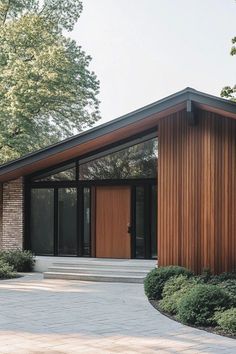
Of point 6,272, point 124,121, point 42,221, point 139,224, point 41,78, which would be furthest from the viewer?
point 41,78

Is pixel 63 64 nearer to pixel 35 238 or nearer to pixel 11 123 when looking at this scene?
pixel 11 123

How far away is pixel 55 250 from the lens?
17.4 metres

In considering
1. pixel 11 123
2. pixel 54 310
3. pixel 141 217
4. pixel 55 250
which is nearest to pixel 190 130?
pixel 141 217

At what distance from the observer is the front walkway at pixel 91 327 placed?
6.86 meters

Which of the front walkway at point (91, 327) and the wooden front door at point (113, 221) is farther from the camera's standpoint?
the wooden front door at point (113, 221)

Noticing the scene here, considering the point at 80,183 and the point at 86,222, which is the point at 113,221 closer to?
the point at 86,222

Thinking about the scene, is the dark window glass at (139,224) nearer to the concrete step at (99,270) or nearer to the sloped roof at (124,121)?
the concrete step at (99,270)

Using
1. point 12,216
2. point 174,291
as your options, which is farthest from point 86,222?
point 174,291

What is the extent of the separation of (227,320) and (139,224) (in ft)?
27.6

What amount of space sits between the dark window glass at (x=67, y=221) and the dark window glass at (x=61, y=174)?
0.37m

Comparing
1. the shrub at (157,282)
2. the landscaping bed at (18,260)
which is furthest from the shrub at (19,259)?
the shrub at (157,282)

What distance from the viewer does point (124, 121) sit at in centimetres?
1337

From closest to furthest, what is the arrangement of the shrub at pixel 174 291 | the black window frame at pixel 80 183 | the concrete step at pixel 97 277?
1. the shrub at pixel 174 291
2. the concrete step at pixel 97 277
3. the black window frame at pixel 80 183

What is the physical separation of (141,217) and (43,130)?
463 inches
